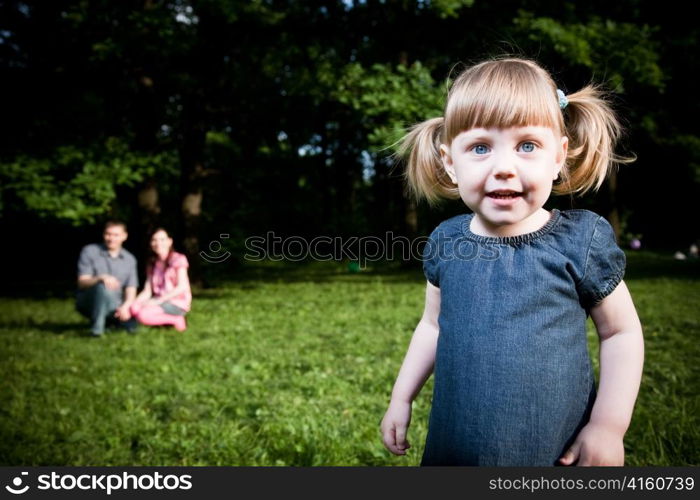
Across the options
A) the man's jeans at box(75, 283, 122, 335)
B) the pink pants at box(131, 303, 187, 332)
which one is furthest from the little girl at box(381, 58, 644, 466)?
the man's jeans at box(75, 283, 122, 335)

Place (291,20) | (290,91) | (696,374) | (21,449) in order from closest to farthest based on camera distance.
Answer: (21,449)
(696,374)
(290,91)
(291,20)

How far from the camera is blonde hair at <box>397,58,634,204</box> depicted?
136 centimetres

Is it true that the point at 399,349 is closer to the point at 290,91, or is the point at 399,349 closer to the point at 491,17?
the point at 290,91

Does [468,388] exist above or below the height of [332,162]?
below

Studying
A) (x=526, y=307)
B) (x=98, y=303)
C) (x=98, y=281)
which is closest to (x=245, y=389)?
(x=526, y=307)

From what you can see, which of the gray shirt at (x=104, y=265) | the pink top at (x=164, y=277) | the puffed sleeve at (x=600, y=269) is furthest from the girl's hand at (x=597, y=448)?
the gray shirt at (x=104, y=265)

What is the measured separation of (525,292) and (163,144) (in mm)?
11578

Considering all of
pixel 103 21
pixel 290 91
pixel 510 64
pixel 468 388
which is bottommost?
pixel 468 388

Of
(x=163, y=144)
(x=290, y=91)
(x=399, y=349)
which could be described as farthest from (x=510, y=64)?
(x=163, y=144)

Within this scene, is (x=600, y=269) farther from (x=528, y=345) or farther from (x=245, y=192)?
(x=245, y=192)

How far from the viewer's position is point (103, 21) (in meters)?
10.3

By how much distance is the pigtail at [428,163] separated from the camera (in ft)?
5.59

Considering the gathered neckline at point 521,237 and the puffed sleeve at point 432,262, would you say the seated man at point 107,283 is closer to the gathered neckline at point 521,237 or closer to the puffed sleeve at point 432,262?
the puffed sleeve at point 432,262

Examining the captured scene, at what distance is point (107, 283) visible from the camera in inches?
307
